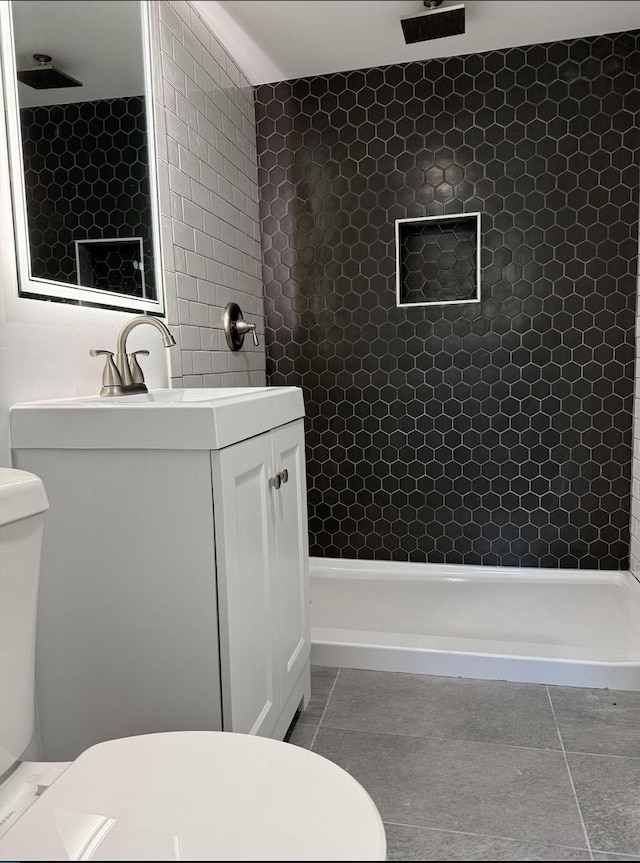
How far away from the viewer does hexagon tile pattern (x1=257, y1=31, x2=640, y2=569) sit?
247cm

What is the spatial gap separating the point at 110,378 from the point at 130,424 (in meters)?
0.38

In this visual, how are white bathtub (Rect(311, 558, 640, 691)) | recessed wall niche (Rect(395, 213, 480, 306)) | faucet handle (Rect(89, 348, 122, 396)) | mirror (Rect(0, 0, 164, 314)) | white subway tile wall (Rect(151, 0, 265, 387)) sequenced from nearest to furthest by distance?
white subway tile wall (Rect(151, 0, 265, 387)), mirror (Rect(0, 0, 164, 314)), faucet handle (Rect(89, 348, 122, 396)), white bathtub (Rect(311, 558, 640, 691)), recessed wall niche (Rect(395, 213, 480, 306))

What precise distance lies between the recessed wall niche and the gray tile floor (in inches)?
61.9

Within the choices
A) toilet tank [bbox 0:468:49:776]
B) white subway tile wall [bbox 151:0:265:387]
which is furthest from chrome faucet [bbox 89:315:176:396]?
toilet tank [bbox 0:468:49:776]

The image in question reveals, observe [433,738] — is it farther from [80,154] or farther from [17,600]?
[80,154]

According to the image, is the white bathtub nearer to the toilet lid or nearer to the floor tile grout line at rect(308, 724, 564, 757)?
the floor tile grout line at rect(308, 724, 564, 757)

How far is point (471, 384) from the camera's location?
8.80ft

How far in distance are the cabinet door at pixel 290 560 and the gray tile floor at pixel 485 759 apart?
0.21 metres

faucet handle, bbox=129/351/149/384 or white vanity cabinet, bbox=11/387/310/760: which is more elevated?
faucet handle, bbox=129/351/149/384

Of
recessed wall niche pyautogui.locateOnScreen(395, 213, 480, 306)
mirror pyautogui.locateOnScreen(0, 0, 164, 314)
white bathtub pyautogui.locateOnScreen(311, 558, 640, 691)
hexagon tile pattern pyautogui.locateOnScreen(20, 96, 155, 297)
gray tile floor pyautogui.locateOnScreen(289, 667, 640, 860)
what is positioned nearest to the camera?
gray tile floor pyautogui.locateOnScreen(289, 667, 640, 860)

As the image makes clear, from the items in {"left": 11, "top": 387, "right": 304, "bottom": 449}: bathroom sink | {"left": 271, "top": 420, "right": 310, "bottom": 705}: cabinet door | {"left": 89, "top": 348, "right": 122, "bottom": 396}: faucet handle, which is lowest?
{"left": 271, "top": 420, "right": 310, "bottom": 705}: cabinet door

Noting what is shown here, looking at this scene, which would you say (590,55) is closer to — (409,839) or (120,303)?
(409,839)

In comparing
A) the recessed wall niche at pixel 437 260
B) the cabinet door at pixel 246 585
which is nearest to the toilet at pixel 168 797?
the cabinet door at pixel 246 585

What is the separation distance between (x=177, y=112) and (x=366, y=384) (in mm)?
1857
